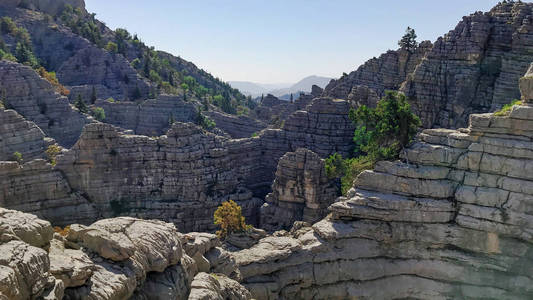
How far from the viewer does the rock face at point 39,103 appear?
69438 millimetres

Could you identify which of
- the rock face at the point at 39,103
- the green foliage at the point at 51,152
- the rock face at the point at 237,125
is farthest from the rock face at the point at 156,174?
the rock face at the point at 237,125

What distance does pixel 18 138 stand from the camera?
186ft

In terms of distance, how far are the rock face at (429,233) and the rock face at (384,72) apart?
39.7m

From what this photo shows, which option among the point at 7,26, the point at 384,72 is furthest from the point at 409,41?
the point at 7,26

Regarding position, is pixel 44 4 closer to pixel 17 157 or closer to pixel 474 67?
pixel 17 157

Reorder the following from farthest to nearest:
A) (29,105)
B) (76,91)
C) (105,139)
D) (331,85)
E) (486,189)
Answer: (331,85), (76,91), (29,105), (105,139), (486,189)

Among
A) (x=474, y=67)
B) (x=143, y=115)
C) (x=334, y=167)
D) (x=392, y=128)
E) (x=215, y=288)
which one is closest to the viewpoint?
(x=215, y=288)

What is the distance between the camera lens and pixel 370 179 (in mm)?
36062

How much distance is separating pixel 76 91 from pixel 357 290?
2943 inches

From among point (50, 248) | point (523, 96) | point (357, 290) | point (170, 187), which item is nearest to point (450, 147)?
point (523, 96)

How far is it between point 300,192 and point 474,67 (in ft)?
87.8

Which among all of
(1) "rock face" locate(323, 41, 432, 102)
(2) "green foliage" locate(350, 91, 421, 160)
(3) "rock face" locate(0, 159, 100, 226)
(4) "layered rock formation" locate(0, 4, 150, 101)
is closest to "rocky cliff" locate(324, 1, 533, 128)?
(1) "rock face" locate(323, 41, 432, 102)

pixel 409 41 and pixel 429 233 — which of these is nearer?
pixel 429 233

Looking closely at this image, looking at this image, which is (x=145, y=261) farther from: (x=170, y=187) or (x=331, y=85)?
(x=331, y=85)
